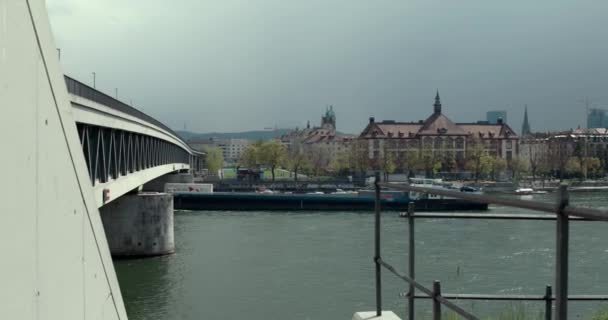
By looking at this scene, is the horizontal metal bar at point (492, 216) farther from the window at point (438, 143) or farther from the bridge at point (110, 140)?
the window at point (438, 143)

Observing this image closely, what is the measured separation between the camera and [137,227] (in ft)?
109

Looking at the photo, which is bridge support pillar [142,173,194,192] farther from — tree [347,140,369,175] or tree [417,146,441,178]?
tree [417,146,441,178]

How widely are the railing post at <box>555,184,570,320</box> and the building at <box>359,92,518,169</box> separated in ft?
408

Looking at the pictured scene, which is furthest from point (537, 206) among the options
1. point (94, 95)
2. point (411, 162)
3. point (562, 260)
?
point (411, 162)

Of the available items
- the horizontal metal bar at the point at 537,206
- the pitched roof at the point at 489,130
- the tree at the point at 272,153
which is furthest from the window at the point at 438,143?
the horizontal metal bar at the point at 537,206

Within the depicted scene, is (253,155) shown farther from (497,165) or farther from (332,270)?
(332,270)

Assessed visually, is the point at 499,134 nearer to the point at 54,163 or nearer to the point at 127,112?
the point at 127,112

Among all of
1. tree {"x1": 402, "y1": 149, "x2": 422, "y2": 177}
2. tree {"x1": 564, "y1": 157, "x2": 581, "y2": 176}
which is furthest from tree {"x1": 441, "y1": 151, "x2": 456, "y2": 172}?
tree {"x1": 564, "y1": 157, "x2": 581, "y2": 176}

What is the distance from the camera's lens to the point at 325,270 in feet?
89.6

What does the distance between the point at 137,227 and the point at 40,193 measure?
3130 centimetres

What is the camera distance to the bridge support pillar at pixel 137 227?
107 ft

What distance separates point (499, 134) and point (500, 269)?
137153 millimetres

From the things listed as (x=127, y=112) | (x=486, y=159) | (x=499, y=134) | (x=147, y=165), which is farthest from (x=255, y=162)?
(x=127, y=112)

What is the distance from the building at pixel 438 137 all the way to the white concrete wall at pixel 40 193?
123 m
